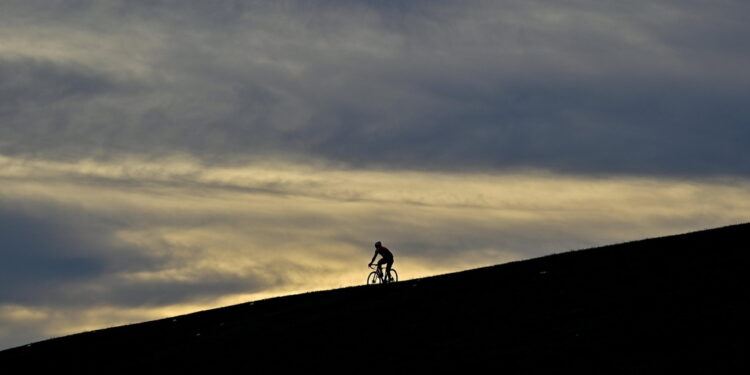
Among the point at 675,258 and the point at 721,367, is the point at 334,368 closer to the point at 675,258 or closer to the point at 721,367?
the point at 721,367

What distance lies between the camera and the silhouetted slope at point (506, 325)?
32.2 m

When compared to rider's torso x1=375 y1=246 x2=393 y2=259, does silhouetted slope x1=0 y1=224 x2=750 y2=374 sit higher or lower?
lower

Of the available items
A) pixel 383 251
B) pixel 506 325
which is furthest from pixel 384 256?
pixel 506 325

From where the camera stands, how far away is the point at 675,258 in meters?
44.0

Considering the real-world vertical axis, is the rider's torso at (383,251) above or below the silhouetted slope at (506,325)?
above

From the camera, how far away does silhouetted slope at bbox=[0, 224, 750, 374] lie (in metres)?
32.2

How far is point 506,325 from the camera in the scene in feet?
125

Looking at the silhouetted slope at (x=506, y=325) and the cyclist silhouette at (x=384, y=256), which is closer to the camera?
the silhouetted slope at (x=506, y=325)

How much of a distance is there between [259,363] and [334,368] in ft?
16.1

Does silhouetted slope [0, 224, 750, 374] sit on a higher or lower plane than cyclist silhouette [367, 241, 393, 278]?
lower

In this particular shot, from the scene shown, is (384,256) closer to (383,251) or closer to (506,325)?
(383,251)

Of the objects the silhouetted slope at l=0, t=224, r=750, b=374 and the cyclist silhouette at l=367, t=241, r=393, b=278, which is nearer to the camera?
the silhouetted slope at l=0, t=224, r=750, b=374

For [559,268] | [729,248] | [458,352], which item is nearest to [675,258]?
[729,248]

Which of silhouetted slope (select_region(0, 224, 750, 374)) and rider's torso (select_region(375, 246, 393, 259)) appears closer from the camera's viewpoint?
silhouetted slope (select_region(0, 224, 750, 374))
